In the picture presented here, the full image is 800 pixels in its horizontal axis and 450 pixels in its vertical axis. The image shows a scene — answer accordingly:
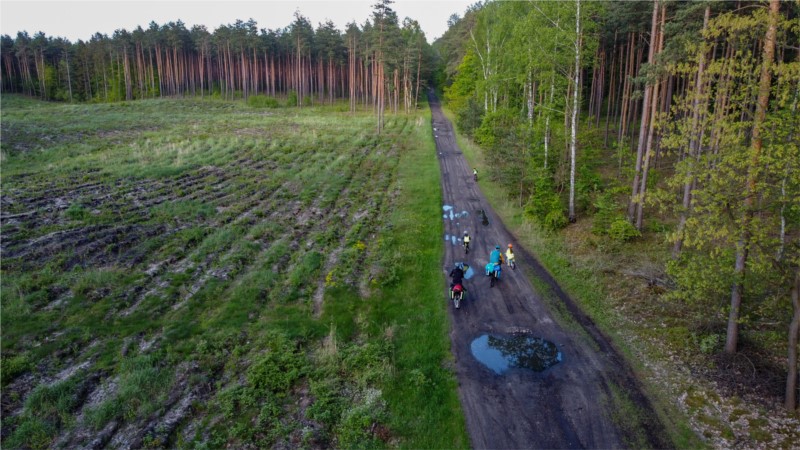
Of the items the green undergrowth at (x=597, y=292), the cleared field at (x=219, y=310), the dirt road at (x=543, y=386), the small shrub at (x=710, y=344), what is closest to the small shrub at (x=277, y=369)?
the cleared field at (x=219, y=310)

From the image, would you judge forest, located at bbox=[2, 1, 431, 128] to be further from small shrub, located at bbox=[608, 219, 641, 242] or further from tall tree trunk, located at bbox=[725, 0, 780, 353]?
tall tree trunk, located at bbox=[725, 0, 780, 353]

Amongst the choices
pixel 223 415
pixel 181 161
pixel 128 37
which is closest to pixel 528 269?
pixel 223 415

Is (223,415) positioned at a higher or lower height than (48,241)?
lower

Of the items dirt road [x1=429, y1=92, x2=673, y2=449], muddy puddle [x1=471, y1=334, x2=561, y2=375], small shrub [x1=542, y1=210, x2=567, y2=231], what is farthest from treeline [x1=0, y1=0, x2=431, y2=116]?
muddy puddle [x1=471, y1=334, x2=561, y2=375]

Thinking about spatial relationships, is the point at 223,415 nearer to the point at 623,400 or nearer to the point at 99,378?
the point at 99,378

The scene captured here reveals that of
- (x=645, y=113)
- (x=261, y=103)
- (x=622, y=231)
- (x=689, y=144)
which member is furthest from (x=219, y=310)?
(x=261, y=103)

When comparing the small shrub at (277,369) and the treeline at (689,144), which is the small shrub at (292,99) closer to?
the treeline at (689,144)
